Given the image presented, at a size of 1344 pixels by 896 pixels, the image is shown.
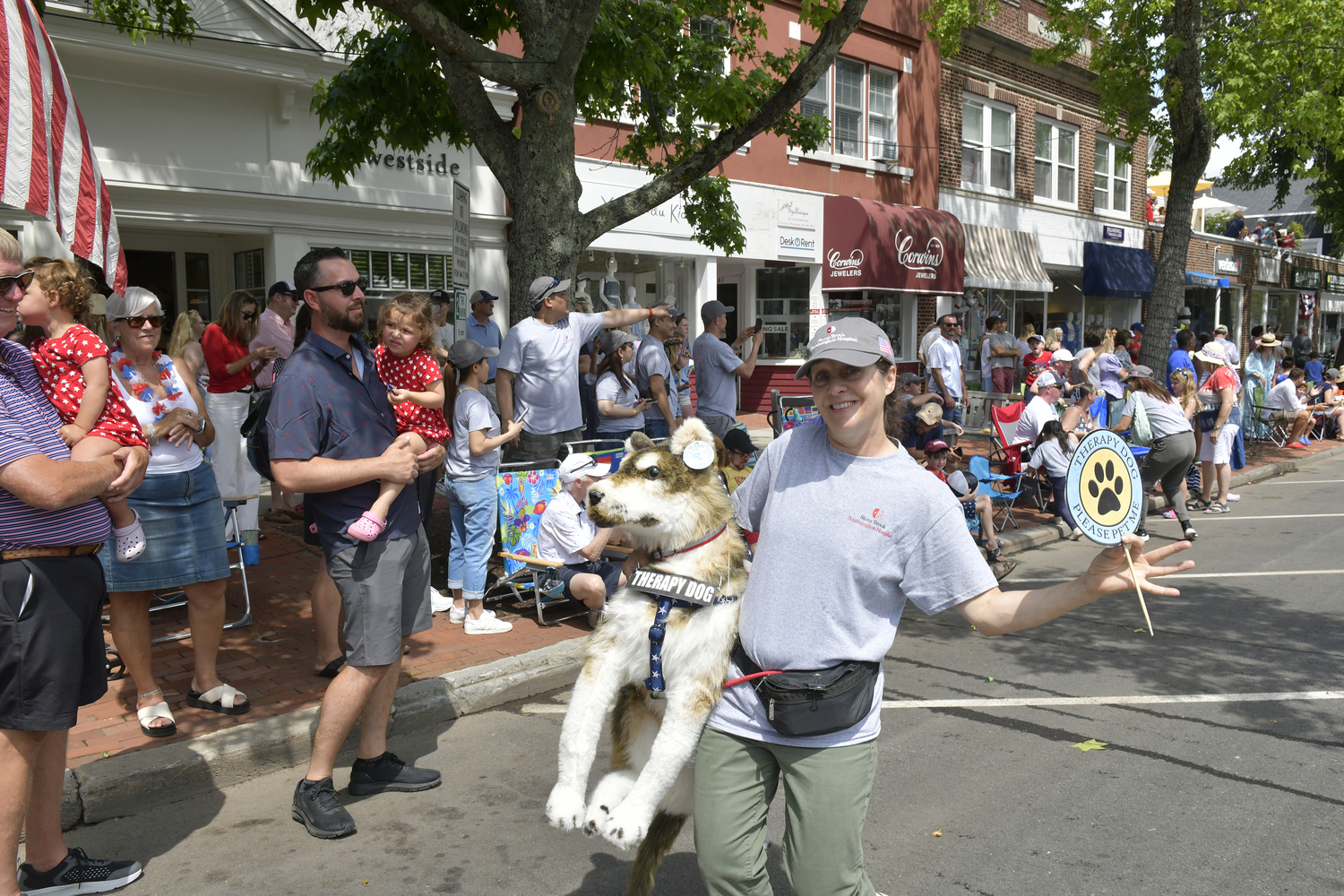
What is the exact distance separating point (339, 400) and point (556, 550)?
2.09 meters

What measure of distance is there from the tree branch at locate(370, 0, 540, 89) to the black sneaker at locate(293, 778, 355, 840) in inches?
191

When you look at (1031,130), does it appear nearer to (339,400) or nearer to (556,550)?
(556,550)

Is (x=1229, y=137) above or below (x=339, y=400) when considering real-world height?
above

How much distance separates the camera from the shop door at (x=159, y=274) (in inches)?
471

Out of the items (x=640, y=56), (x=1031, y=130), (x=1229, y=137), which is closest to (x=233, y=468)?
(x=640, y=56)

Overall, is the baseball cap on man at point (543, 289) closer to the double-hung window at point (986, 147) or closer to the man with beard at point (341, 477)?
the man with beard at point (341, 477)

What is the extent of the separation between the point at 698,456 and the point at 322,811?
2.31 metres

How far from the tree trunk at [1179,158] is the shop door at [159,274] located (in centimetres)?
1327

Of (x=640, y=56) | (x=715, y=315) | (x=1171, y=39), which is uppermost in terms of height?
(x=1171, y=39)

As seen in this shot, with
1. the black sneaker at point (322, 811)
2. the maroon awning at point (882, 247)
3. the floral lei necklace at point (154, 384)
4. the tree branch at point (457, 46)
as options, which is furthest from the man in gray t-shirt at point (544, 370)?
the maroon awning at point (882, 247)

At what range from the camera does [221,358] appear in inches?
311

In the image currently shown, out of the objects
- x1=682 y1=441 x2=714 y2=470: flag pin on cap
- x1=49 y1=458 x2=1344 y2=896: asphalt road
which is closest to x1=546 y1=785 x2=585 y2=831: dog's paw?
x1=682 y1=441 x2=714 y2=470: flag pin on cap

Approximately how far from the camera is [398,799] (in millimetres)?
4289

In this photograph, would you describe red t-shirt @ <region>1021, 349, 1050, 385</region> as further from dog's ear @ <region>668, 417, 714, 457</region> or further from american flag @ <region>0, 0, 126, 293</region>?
dog's ear @ <region>668, 417, 714, 457</region>
